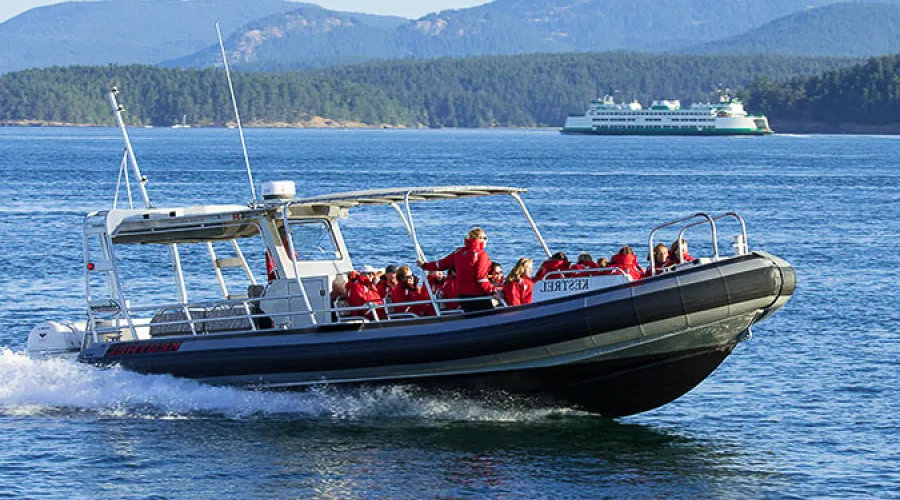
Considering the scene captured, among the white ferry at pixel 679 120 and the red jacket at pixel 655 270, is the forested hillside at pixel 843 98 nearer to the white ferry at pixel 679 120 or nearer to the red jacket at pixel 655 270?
the white ferry at pixel 679 120

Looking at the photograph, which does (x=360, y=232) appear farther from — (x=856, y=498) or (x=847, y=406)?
(x=856, y=498)

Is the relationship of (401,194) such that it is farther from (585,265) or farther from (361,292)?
(585,265)

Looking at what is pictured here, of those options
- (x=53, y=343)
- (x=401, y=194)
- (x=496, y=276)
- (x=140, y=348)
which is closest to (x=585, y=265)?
(x=496, y=276)

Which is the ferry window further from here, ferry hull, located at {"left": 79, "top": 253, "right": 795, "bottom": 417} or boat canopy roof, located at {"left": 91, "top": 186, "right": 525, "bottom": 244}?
ferry hull, located at {"left": 79, "top": 253, "right": 795, "bottom": 417}

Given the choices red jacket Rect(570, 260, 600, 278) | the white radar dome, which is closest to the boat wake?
red jacket Rect(570, 260, 600, 278)

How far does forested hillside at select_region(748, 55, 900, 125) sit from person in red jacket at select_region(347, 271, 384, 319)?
168328 mm

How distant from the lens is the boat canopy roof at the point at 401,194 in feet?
47.7

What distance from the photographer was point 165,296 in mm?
24484

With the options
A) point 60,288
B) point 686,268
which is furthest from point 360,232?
point 686,268

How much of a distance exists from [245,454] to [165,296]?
1104cm

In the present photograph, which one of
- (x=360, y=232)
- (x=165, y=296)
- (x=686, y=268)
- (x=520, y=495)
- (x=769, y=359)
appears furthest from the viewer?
(x=360, y=232)

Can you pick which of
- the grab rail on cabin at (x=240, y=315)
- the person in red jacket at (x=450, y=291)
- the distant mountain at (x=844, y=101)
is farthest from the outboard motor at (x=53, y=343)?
the distant mountain at (x=844, y=101)

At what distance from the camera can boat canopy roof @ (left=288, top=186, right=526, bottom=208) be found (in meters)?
14.5

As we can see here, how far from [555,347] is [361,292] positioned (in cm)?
226
